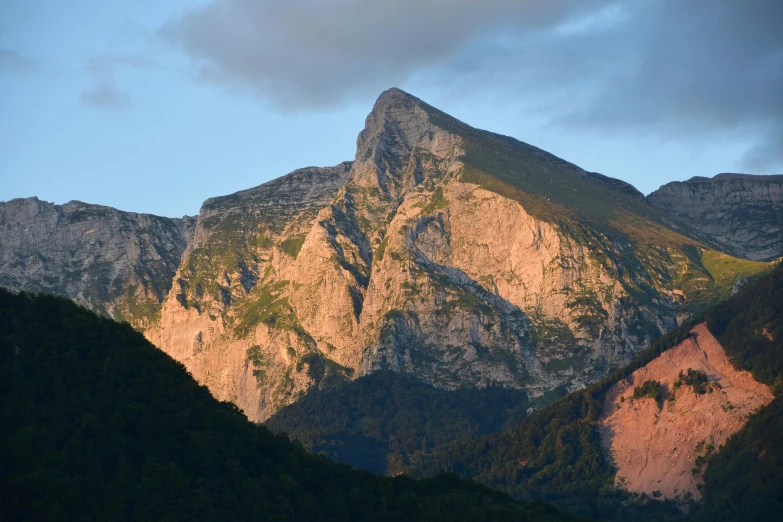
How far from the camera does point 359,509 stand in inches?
7608

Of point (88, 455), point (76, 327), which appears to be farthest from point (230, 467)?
point (76, 327)

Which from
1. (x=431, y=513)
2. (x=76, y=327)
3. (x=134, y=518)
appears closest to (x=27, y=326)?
(x=76, y=327)

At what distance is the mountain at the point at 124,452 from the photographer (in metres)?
162

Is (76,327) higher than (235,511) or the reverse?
higher

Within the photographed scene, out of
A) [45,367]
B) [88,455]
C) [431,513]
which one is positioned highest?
[45,367]

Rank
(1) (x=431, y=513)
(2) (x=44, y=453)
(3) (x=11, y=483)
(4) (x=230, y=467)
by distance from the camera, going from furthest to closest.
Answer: (1) (x=431, y=513) → (4) (x=230, y=467) → (2) (x=44, y=453) → (3) (x=11, y=483)

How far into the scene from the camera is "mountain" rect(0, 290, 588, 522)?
530 ft

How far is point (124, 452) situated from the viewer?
17488cm

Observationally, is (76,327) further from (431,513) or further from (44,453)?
(431,513)

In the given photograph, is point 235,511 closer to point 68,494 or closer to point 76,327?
point 68,494

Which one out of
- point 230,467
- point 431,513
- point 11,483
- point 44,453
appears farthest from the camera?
point 431,513

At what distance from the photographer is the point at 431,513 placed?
7717 inches

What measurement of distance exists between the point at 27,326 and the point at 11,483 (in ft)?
139

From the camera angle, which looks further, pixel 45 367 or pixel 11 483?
pixel 45 367
